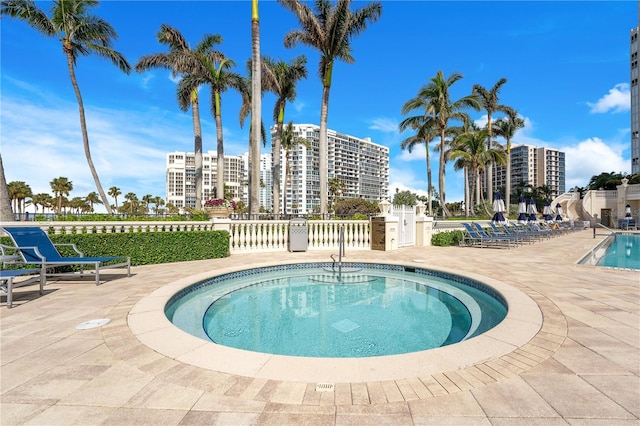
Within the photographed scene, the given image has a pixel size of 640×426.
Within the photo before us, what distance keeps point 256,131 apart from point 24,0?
14284mm

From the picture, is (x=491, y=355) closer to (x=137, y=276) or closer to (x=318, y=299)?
(x=318, y=299)

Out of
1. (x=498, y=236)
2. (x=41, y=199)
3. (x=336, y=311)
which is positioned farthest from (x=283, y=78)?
(x=41, y=199)

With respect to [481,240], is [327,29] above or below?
above

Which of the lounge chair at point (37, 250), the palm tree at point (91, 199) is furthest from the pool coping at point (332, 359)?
the palm tree at point (91, 199)

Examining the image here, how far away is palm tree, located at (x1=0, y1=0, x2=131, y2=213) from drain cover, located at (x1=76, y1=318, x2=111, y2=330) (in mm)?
15902

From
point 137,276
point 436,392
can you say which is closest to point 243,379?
point 436,392

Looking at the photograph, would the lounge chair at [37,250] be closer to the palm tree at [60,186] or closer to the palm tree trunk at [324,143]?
the palm tree trunk at [324,143]

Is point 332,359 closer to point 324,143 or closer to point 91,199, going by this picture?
point 324,143

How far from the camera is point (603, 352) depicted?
3193 millimetres

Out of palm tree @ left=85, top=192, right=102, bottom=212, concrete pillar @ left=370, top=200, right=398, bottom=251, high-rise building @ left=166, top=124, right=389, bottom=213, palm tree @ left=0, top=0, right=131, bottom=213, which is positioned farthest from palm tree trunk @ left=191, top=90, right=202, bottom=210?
palm tree @ left=85, top=192, right=102, bottom=212

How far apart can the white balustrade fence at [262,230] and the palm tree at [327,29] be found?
3.98m

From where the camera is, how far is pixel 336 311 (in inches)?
229

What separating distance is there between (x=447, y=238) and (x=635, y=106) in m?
79.8

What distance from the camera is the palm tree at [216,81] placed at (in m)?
21.5
